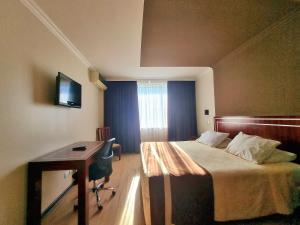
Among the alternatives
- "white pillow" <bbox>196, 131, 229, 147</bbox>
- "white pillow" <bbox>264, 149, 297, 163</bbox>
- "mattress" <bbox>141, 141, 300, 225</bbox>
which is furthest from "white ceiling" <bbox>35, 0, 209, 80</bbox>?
"white pillow" <bbox>264, 149, 297, 163</bbox>

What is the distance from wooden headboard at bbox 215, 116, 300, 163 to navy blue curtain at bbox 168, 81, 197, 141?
92.6 inches

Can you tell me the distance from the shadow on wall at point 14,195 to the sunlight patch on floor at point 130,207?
1041 millimetres

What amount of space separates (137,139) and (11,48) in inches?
165

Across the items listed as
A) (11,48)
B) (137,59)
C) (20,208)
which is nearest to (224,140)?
(137,59)

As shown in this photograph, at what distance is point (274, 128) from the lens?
2305 mm

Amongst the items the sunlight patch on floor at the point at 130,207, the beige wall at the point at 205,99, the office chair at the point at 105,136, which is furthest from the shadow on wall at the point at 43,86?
the beige wall at the point at 205,99

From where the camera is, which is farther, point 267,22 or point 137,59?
point 137,59

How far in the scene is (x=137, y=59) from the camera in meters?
3.57

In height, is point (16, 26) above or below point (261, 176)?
above

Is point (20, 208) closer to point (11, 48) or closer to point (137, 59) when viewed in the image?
point (11, 48)

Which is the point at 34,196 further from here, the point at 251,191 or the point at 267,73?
the point at 267,73

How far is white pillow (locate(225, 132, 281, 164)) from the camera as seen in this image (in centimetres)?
200

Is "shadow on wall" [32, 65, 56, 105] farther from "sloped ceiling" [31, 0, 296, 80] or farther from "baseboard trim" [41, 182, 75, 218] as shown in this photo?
"baseboard trim" [41, 182, 75, 218]

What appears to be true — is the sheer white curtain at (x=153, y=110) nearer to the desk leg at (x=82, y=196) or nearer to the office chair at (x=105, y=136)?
the office chair at (x=105, y=136)
